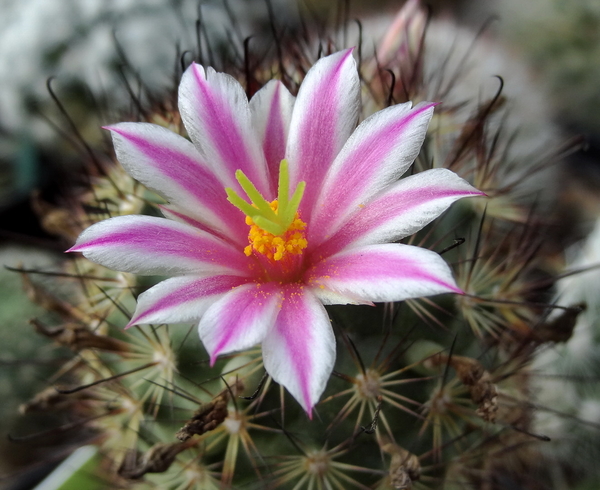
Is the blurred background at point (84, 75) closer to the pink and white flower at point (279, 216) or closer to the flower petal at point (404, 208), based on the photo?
the pink and white flower at point (279, 216)

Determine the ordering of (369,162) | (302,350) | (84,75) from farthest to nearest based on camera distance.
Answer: (84,75), (369,162), (302,350)

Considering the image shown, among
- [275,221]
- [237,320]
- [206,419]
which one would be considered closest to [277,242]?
[275,221]

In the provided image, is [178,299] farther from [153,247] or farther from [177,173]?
[177,173]

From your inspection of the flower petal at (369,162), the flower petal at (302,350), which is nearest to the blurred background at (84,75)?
the flower petal at (369,162)

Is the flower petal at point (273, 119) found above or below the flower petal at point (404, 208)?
above

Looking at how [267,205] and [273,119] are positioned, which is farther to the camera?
[273,119]

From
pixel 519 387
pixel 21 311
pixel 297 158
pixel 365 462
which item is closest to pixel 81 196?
pixel 21 311
